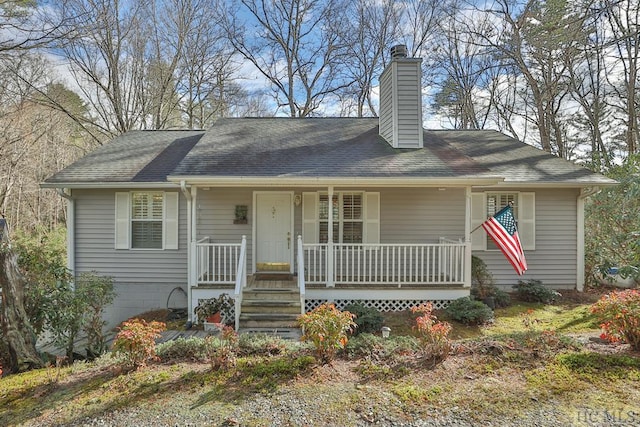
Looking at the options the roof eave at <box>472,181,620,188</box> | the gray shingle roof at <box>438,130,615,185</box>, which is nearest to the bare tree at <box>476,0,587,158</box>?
the gray shingle roof at <box>438,130,615,185</box>

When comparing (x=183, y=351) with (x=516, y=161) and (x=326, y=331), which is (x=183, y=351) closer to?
(x=326, y=331)

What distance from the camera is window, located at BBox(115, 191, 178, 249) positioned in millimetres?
8406

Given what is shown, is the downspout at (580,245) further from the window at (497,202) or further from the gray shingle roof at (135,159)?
the gray shingle roof at (135,159)

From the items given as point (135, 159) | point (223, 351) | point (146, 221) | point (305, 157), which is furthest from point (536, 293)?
point (135, 159)

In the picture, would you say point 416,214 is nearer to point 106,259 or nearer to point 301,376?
point 301,376

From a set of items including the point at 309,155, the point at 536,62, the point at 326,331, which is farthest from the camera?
the point at 536,62

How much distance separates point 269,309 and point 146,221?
13.5ft

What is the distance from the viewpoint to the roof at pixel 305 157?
7.32m

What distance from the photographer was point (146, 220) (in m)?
8.46

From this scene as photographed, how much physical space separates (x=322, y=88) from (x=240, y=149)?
11.6m

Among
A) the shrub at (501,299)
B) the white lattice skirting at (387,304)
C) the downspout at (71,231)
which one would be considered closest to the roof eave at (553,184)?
the shrub at (501,299)

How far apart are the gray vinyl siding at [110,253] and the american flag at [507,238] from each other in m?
7.03

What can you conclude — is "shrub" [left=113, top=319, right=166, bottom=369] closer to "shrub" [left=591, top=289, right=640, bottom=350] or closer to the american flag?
"shrub" [left=591, top=289, right=640, bottom=350]

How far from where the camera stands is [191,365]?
415 centimetres
